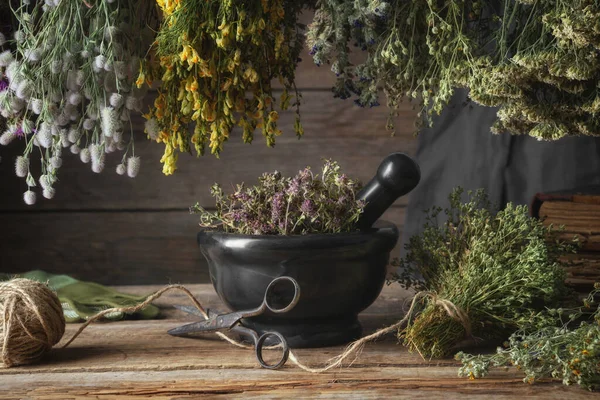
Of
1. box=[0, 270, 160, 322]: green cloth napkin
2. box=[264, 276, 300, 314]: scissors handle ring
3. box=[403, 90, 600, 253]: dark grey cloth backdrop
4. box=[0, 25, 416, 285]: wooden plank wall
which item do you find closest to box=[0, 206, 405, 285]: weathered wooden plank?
box=[0, 25, 416, 285]: wooden plank wall

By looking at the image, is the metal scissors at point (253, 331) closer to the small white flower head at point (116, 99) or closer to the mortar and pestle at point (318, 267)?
the mortar and pestle at point (318, 267)

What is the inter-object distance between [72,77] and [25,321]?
0.34m

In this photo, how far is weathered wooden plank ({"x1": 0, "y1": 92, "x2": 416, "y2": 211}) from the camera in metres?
1.76

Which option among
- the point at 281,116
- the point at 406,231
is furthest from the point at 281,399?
the point at 281,116

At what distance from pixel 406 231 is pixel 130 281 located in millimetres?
661

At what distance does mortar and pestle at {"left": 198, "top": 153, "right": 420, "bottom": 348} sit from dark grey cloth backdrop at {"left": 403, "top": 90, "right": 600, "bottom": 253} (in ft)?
1.77

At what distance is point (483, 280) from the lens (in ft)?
3.08

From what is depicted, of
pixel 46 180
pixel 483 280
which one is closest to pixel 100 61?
pixel 46 180

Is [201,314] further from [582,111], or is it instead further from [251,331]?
[582,111]

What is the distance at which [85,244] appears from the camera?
1785 millimetres

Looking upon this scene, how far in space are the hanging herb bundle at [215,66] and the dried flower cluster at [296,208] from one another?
0.10m

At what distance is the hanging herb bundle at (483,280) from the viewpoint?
909mm

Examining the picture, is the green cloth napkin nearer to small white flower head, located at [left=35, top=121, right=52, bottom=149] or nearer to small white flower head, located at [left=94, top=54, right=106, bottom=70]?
small white flower head, located at [left=35, top=121, right=52, bottom=149]

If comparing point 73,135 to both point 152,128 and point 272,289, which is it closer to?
point 152,128
